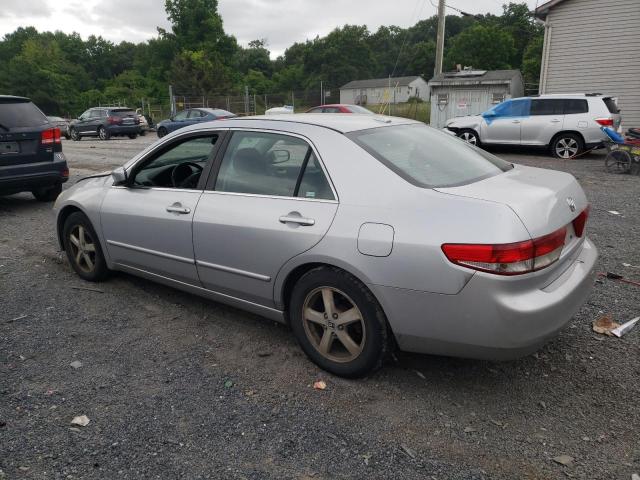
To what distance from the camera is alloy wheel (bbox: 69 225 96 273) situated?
4.71 metres

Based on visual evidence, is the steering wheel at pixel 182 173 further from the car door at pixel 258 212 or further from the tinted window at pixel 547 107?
the tinted window at pixel 547 107

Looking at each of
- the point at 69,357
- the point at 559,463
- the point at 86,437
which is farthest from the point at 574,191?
the point at 69,357

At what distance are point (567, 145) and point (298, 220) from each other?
1225cm

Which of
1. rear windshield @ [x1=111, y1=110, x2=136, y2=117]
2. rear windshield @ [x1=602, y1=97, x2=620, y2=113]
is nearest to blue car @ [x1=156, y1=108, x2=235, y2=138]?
rear windshield @ [x1=111, y1=110, x2=136, y2=117]

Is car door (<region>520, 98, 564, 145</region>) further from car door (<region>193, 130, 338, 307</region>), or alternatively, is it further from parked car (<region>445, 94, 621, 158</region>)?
car door (<region>193, 130, 338, 307</region>)

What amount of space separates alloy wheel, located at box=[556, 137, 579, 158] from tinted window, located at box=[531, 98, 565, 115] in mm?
727

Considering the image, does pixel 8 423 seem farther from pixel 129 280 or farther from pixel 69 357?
pixel 129 280

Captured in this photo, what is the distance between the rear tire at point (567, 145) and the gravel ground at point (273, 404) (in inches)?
399

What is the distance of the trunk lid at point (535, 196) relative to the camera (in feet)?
8.69

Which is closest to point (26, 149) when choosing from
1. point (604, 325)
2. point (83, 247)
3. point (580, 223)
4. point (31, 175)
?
point (31, 175)

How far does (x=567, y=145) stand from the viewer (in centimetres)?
1323

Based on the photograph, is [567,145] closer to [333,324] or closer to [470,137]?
[470,137]

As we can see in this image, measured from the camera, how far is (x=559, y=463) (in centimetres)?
243

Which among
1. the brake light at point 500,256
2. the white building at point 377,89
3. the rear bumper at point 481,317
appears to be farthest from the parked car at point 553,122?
the white building at point 377,89
